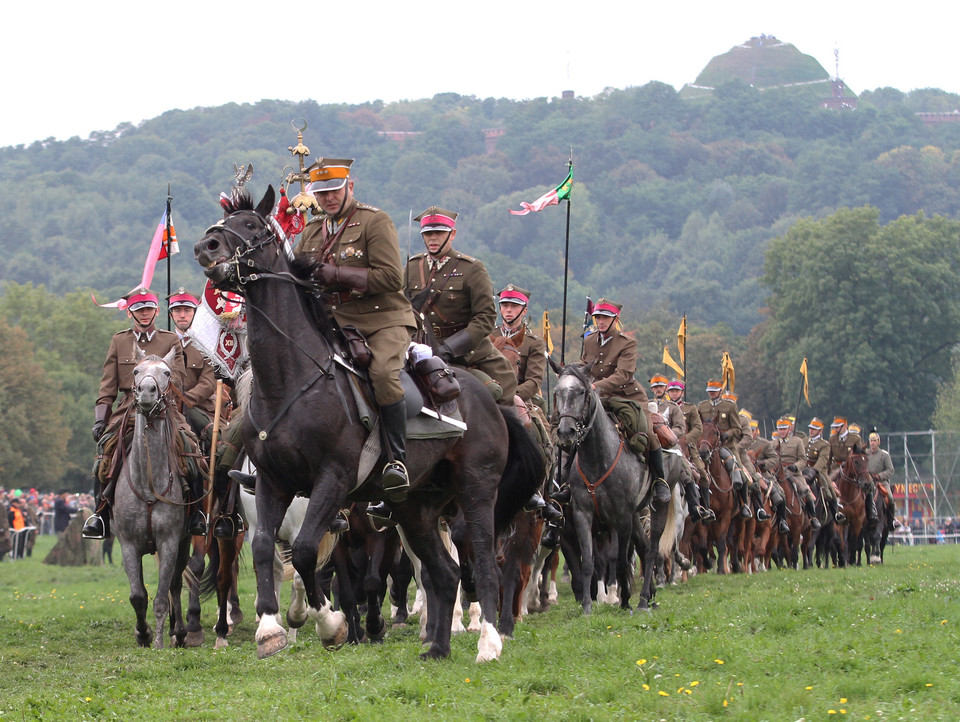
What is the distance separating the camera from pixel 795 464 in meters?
32.0

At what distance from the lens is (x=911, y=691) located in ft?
30.0

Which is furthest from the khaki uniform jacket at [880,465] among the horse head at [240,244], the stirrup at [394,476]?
the horse head at [240,244]

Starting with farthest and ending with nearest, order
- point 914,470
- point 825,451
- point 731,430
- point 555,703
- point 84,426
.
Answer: point 84,426, point 914,470, point 825,451, point 731,430, point 555,703

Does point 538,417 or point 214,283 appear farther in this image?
point 538,417

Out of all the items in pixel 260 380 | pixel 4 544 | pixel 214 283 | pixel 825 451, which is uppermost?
pixel 214 283

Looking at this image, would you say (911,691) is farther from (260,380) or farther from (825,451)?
(825,451)

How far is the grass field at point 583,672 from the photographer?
8.68 metres

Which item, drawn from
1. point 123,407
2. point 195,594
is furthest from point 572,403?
point 123,407

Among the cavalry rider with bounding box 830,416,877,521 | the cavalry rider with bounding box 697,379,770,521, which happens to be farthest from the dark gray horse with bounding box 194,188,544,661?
the cavalry rider with bounding box 830,416,877,521

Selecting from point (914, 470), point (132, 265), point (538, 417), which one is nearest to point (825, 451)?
point (538, 417)

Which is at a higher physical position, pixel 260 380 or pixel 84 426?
pixel 260 380

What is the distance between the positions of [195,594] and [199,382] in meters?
2.65

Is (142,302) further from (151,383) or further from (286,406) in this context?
(286,406)

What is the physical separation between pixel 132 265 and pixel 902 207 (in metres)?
89.7
